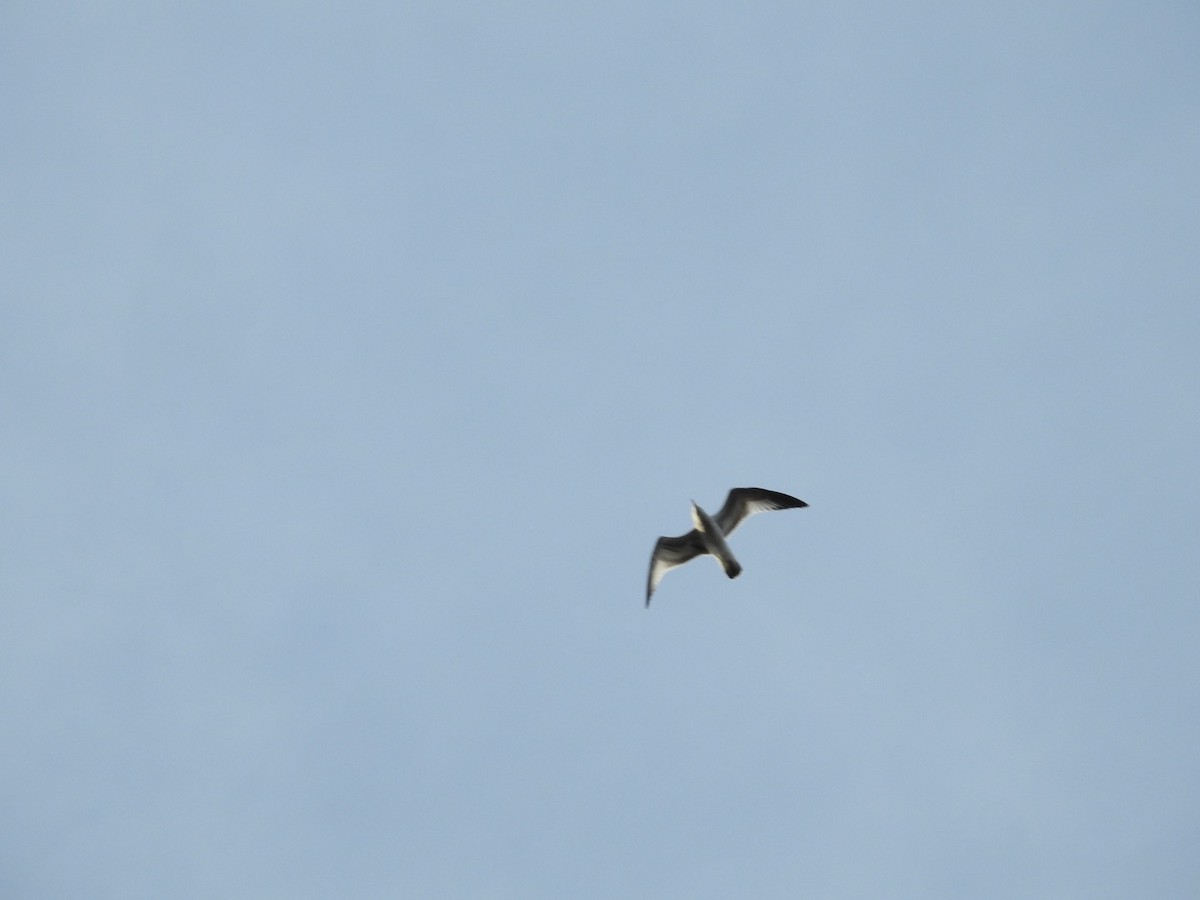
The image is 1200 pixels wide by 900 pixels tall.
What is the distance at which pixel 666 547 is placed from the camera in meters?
26.7

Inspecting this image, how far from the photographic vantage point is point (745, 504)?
26969mm

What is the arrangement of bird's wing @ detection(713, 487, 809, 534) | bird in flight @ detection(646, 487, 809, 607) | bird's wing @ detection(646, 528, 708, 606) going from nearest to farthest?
bird in flight @ detection(646, 487, 809, 607) < bird's wing @ detection(646, 528, 708, 606) < bird's wing @ detection(713, 487, 809, 534)

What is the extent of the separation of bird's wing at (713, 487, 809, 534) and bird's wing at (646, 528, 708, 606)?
1.05 m

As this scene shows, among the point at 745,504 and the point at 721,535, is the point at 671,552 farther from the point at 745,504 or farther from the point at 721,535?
the point at 745,504

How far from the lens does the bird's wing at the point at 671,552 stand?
26.5 meters

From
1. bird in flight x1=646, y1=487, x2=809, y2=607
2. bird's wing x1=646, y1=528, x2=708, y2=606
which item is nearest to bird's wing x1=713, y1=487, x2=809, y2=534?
bird in flight x1=646, y1=487, x2=809, y2=607

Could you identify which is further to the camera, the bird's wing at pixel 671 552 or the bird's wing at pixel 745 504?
the bird's wing at pixel 745 504

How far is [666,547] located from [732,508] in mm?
2639

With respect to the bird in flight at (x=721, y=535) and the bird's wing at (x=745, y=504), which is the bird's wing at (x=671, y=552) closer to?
the bird in flight at (x=721, y=535)

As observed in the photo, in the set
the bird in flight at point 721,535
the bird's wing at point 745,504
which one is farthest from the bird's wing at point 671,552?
the bird's wing at point 745,504

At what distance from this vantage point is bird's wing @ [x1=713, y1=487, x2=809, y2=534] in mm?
26703

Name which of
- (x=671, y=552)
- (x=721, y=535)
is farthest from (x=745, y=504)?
(x=671, y=552)

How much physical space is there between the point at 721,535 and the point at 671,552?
6.61 ft

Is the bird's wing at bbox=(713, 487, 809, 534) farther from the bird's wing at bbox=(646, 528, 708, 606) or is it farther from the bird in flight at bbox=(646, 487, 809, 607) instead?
the bird's wing at bbox=(646, 528, 708, 606)
